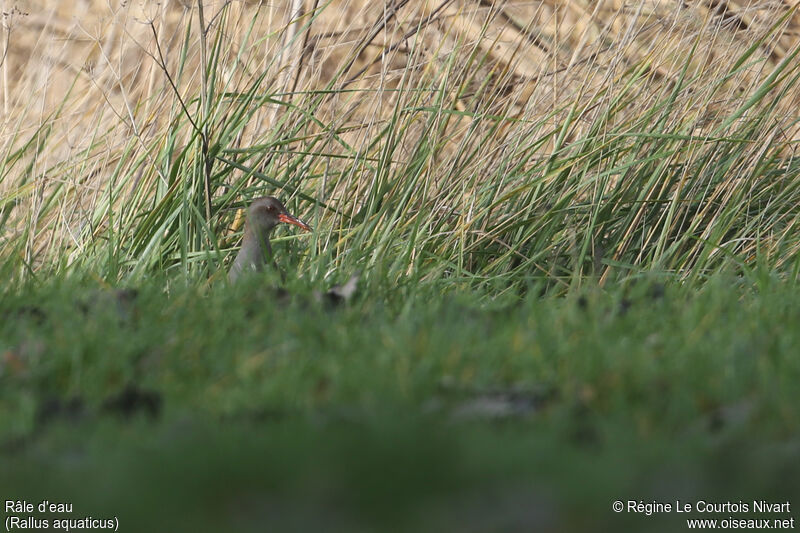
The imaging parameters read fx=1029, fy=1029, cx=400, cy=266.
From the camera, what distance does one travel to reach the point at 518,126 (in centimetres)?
410

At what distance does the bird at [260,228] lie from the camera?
3.77 metres

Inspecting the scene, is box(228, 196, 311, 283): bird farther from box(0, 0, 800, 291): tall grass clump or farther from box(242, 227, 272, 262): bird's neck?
box(0, 0, 800, 291): tall grass clump

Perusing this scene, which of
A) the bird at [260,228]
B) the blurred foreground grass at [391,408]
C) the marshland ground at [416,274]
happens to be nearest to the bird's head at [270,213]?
the bird at [260,228]

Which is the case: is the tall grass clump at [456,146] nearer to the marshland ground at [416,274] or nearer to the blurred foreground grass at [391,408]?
the marshland ground at [416,274]

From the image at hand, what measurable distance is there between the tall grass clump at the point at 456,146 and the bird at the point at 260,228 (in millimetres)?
107

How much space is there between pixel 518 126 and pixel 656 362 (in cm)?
207

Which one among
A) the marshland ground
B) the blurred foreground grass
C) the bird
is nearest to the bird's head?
the bird

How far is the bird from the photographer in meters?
3.77

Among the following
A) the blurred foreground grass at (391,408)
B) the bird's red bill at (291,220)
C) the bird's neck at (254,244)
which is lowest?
the blurred foreground grass at (391,408)

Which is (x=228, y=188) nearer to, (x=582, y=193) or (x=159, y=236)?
(x=159, y=236)

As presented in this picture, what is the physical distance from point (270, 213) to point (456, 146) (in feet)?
2.67

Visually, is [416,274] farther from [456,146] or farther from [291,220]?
[456,146]

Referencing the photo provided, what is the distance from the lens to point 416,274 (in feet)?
10.6

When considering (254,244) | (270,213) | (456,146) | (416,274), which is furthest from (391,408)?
(456,146)
